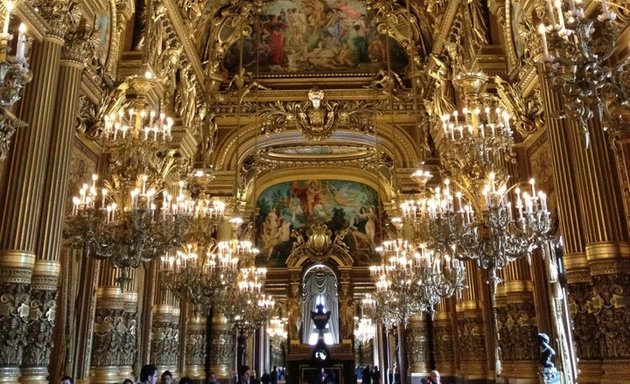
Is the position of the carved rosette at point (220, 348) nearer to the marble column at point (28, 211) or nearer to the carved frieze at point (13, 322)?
the marble column at point (28, 211)

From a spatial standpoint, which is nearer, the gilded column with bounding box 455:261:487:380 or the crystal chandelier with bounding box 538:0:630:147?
the crystal chandelier with bounding box 538:0:630:147

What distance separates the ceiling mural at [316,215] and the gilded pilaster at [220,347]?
28.4 feet

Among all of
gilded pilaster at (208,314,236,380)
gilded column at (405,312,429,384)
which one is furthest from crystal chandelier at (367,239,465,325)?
gilded pilaster at (208,314,236,380)

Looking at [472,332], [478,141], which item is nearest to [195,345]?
[472,332]

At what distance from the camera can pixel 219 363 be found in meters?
17.7

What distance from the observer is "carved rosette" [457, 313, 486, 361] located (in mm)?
12492

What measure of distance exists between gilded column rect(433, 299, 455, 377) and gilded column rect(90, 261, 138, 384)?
8634 mm

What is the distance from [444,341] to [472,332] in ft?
11.1

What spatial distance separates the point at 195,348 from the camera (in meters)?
15.8

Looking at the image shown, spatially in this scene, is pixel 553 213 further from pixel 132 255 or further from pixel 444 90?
pixel 132 255

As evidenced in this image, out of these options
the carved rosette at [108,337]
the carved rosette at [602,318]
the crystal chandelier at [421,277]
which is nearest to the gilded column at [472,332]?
the crystal chandelier at [421,277]

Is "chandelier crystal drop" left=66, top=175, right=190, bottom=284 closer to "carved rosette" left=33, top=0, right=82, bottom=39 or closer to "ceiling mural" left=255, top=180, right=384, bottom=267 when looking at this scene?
"carved rosette" left=33, top=0, right=82, bottom=39

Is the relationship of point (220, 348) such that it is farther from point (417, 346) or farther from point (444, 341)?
point (444, 341)

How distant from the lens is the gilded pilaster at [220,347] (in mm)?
17547
